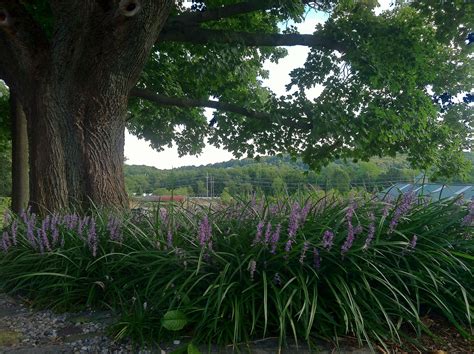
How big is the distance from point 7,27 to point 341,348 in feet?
16.3

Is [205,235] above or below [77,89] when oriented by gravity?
below

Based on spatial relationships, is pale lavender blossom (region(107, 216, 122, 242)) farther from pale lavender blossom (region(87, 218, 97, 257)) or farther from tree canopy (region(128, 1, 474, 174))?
tree canopy (region(128, 1, 474, 174))

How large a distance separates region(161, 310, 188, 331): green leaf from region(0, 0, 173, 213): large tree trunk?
2848 millimetres

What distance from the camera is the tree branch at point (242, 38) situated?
21.7 feet

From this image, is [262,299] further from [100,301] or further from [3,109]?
[3,109]

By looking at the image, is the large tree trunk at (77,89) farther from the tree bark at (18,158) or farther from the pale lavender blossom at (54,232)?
the tree bark at (18,158)

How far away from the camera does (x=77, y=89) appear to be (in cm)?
507

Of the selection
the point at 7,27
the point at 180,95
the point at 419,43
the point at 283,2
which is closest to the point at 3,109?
the point at 180,95

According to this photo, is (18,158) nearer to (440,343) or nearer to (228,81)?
(228,81)

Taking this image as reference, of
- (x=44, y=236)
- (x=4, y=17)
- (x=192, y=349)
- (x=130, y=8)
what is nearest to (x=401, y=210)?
(x=192, y=349)

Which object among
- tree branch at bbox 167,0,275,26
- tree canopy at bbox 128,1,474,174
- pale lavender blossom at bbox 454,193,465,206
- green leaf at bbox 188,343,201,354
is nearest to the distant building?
pale lavender blossom at bbox 454,193,465,206

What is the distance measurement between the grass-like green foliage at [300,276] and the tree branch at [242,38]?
452 cm

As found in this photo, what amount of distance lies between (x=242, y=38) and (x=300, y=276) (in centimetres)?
546

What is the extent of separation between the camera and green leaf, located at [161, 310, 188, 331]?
2.07 m
